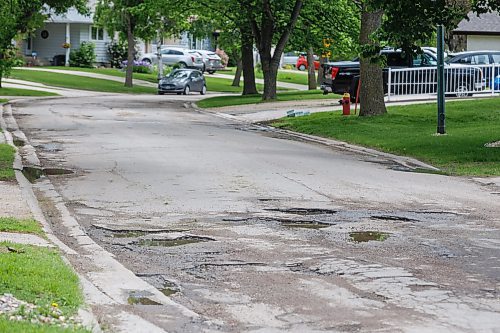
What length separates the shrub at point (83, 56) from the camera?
71500 millimetres

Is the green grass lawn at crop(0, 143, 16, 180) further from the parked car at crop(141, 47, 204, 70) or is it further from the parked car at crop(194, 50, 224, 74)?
the parked car at crop(194, 50, 224, 74)

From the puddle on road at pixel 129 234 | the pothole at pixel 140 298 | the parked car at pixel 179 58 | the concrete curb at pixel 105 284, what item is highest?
the parked car at pixel 179 58

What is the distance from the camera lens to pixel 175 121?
29953mm

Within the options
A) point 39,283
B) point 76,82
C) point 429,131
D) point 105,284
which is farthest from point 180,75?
point 39,283

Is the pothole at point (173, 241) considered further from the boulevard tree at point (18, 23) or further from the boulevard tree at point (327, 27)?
the boulevard tree at point (327, 27)

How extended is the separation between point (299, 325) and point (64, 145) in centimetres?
1554

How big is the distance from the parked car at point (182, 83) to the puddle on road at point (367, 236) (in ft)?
136

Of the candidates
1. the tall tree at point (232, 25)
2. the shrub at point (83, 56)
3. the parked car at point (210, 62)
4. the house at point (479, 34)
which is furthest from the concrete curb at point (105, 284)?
the parked car at point (210, 62)

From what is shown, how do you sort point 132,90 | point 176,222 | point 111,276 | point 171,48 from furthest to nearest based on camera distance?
point 171,48
point 132,90
point 176,222
point 111,276

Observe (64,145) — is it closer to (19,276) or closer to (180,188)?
(180,188)

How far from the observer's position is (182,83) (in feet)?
170

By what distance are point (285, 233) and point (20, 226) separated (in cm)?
292

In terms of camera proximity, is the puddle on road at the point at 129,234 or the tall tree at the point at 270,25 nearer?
the puddle on road at the point at 129,234

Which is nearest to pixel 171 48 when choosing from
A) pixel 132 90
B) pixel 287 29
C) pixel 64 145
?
pixel 132 90
